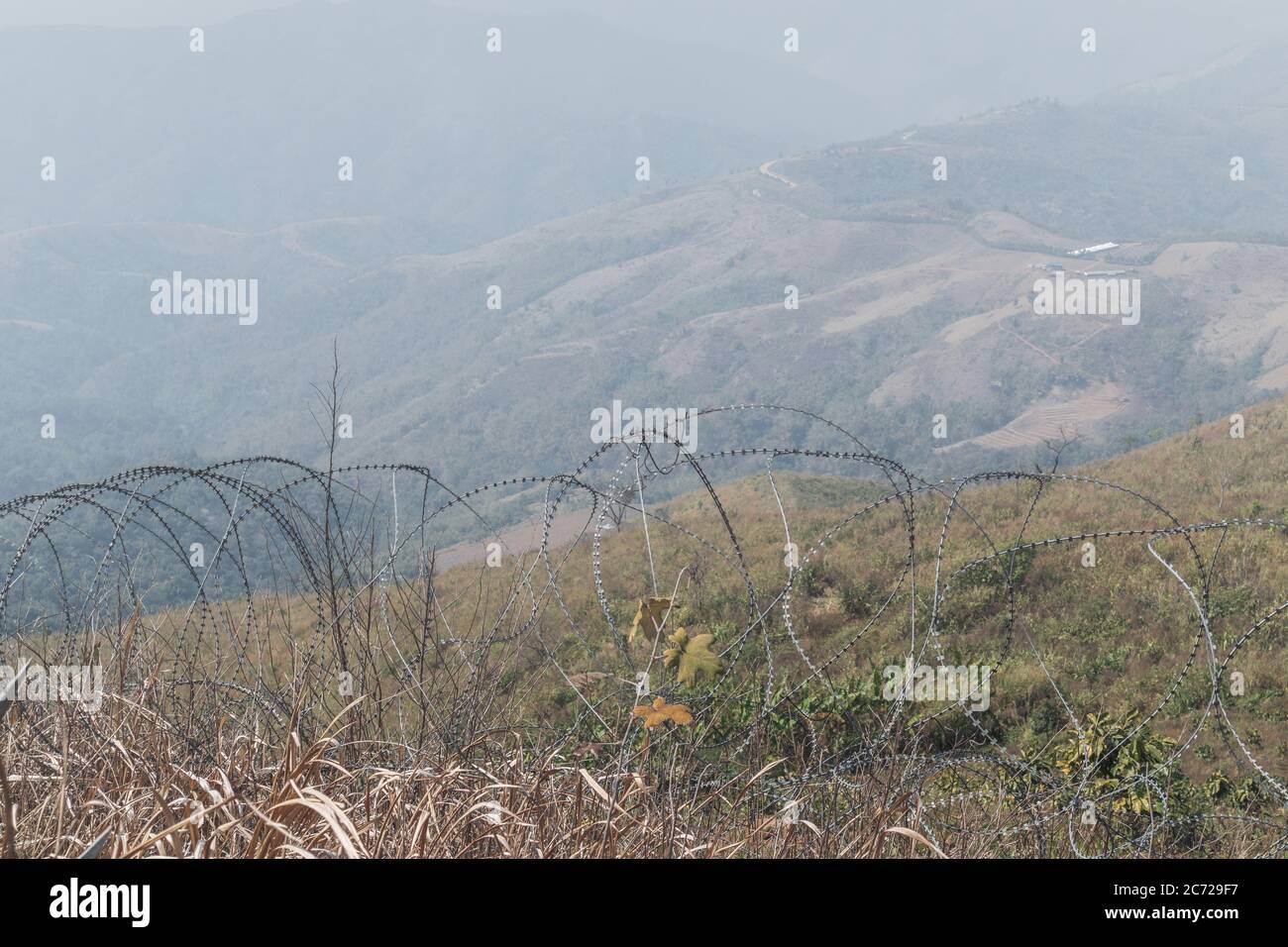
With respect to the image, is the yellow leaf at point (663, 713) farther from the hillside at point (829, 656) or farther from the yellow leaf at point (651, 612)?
the yellow leaf at point (651, 612)

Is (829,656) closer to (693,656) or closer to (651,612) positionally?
(693,656)

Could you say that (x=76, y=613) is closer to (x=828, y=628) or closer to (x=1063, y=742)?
(x=1063, y=742)

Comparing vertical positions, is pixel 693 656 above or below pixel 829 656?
above

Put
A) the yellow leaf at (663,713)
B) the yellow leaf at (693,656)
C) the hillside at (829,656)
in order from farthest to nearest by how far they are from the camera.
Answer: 1. the yellow leaf at (693,656)
2. the hillside at (829,656)
3. the yellow leaf at (663,713)

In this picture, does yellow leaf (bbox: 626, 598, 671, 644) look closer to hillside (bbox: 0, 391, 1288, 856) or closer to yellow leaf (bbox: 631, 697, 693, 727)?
hillside (bbox: 0, 391, 1288, 856)

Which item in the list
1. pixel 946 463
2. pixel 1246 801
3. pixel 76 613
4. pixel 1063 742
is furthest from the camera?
pixel 946 463

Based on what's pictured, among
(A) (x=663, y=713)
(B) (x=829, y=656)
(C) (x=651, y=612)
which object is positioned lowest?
(B) (x=829, y=656)

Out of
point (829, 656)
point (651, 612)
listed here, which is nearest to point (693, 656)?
point (651, 612)

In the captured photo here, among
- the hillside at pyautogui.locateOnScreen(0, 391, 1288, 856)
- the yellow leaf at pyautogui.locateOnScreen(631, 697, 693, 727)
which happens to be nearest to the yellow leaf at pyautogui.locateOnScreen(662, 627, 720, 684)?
the hillside at pyautogui.locateOnScreen(0, 391, 1288, 856)

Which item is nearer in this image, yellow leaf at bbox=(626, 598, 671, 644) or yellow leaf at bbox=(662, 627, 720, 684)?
yellow leaf at bbox=(626, 598, 671, 644)

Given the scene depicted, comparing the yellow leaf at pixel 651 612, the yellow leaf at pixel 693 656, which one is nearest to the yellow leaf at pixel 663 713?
the yellow leaf at pixel 651 612

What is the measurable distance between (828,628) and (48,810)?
1169cm
